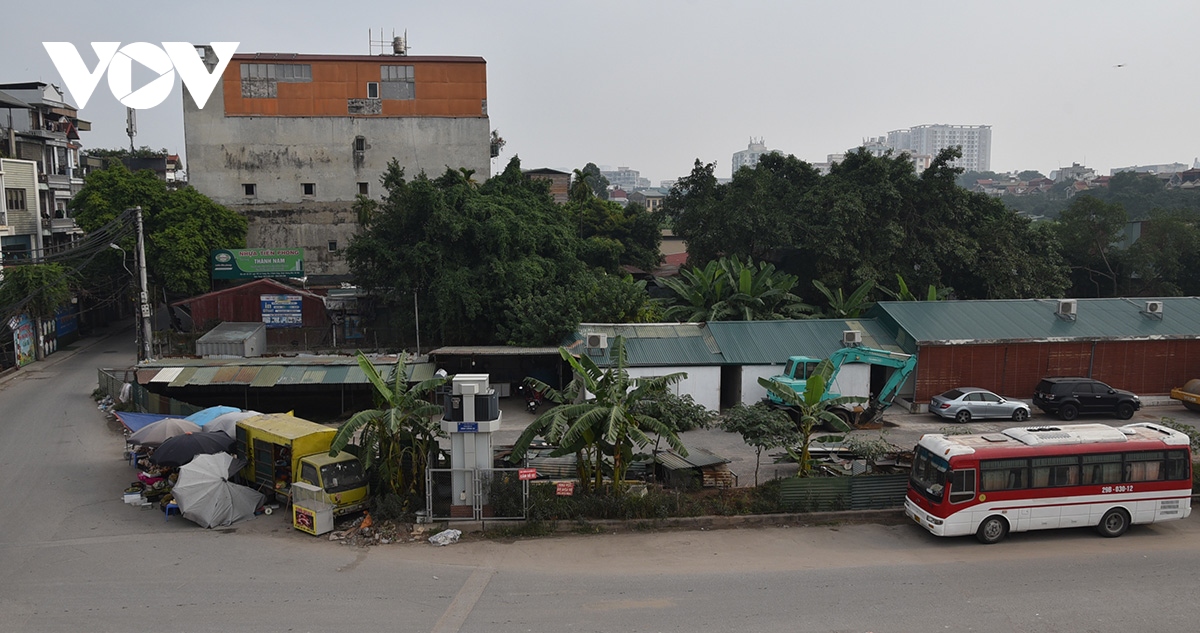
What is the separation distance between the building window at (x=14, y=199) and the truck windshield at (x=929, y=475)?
42.4m

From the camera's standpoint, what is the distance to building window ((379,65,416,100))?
148 ft

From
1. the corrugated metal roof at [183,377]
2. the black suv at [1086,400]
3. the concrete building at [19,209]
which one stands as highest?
the concrete building at [19,209]

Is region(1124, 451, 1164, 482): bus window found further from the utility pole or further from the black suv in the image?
the utility pole

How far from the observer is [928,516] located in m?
15.6

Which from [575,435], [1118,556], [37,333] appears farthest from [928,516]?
[37,333]

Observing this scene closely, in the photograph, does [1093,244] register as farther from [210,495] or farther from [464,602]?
[210,495]

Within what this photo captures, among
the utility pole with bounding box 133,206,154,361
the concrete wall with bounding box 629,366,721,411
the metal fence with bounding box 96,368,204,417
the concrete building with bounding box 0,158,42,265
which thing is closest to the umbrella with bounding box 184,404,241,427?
the metal fence with bounding box 96,368,204,417

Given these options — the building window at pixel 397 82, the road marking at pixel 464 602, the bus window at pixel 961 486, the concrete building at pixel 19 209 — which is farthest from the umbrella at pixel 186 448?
the building window at pixel 397 82

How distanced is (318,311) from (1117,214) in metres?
41.9

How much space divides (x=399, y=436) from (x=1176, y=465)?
1539 cm

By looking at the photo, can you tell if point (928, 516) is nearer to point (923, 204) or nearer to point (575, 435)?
point (575, 435)

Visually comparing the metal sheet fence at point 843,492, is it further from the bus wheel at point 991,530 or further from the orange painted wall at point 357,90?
the orange painted wall at point 357,90

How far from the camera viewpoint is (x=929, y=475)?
15773 mm

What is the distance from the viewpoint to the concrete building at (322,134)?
44.1 m
